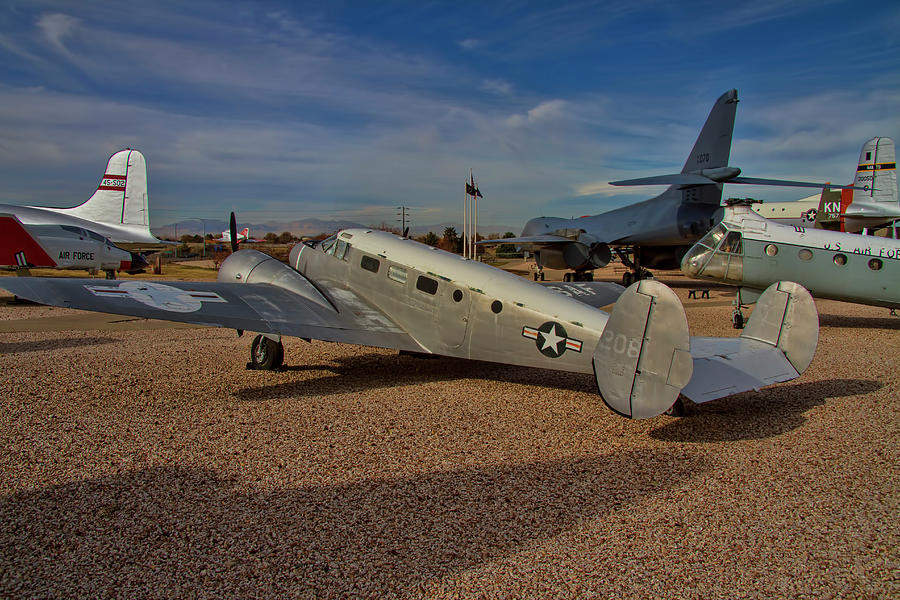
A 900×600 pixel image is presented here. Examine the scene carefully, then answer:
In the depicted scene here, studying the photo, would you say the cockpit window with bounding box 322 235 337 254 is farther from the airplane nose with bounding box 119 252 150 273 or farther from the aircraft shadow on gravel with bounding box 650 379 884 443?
the airplane nose with bounding box 119 252 150 273

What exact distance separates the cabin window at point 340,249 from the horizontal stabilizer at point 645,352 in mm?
5849

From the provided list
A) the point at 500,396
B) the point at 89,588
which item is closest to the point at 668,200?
the point at 500,396

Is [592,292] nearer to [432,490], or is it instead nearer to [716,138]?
[432,490]

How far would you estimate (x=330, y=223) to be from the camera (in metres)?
10.9

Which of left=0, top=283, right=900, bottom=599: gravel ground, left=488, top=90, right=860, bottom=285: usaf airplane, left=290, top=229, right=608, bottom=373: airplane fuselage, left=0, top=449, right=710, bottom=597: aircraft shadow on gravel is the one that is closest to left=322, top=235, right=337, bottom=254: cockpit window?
left=290, top=229, right=608, bottom=373: airplane fuselage

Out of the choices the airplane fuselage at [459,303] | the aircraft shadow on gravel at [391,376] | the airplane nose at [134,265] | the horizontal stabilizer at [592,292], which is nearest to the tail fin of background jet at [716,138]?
the horizontal stabilizer at [592,292]

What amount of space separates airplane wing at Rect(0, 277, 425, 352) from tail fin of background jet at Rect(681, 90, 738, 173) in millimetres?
21371

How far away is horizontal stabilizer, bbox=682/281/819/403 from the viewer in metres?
5.70

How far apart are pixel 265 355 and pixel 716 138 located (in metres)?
23.1

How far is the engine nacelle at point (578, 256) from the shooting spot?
90.3 feet

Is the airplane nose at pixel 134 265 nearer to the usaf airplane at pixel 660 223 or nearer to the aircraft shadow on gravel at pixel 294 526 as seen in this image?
the usaf airplane at pixel 660 223

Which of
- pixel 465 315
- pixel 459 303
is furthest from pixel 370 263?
pixel 465 315

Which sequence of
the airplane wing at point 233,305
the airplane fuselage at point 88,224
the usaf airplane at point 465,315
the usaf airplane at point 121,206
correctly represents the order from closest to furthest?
the usaf airplane at point 465,315 < the airplane wing at point 233,305 < the airplane fuselage at point 88,224 < the usaf airplane at point 121,206

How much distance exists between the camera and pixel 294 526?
3965 millimetres
